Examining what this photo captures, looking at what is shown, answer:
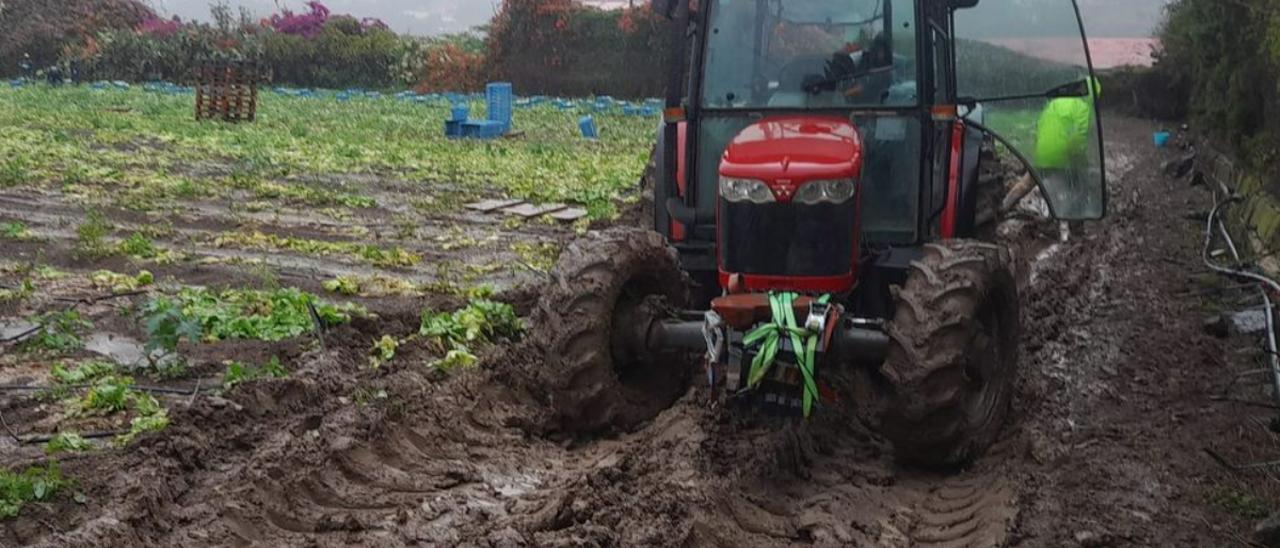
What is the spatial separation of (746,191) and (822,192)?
342 mm

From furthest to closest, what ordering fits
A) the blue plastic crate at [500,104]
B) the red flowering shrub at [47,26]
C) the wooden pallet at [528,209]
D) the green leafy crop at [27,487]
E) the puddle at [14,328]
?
the red flowering shrub at [47,26]
the blue plastic crate at [500,104]
the wooden pallet at [528,209]
the puddle at [14,328]
the green leafy crop at [27,487]

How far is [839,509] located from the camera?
16.5ft

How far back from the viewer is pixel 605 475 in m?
5.05

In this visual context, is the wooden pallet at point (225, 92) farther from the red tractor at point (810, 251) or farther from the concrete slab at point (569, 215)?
the red tractor at point (810, 251)

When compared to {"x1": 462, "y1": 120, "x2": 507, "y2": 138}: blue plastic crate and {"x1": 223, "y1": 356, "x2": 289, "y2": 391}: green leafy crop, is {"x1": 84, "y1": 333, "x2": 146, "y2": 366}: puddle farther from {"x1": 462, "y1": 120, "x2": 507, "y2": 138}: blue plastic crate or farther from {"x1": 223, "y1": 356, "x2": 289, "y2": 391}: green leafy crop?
{"x1": 462, "y1": 120, "x2": 507, "y2": 138}: blue plastic crate

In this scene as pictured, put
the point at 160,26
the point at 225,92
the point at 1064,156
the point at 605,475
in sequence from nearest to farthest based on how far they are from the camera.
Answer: the point at 605,475 < the point at 1064,156 < the point at 225,92 < the point at 160,26

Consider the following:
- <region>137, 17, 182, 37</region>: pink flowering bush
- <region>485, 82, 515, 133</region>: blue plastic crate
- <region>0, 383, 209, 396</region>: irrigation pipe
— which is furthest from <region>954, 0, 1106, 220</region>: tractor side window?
<region>137, 17, 182, 37</region>: pink flowering bush

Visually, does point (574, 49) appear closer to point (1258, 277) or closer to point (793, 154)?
point (1258, 277)

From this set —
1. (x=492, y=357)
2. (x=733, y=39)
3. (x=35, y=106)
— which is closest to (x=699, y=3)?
(x=733, y=39)

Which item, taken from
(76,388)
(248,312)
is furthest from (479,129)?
(76,388)

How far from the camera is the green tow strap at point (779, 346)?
201 inches

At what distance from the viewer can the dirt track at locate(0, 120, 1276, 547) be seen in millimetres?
4586

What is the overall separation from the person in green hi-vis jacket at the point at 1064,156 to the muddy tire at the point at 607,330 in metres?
2.69

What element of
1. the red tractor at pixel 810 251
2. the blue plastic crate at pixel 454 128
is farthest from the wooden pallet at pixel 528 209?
the blue plastic crate at pixel 454 128
